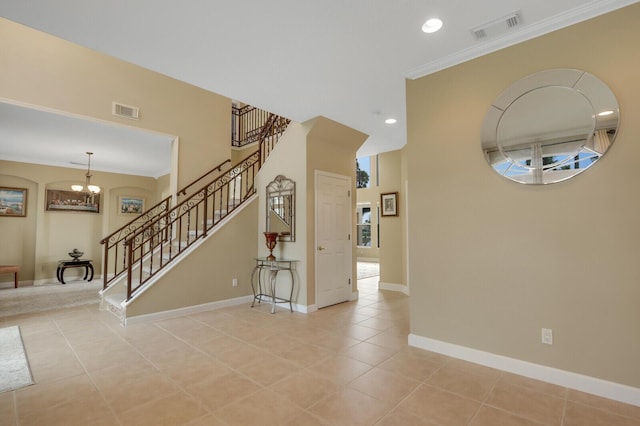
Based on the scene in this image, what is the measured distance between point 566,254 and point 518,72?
1.66 metres

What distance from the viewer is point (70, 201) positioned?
821 cm

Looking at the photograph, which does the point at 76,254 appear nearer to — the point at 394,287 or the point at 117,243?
the point at 117,243

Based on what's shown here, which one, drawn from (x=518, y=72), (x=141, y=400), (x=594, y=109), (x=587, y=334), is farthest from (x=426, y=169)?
(x=141, y=400)

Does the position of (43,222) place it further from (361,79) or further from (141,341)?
(361,79)

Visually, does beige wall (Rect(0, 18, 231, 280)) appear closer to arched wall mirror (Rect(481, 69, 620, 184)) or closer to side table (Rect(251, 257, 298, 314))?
side table (Rect(251, 257, 298, 314))

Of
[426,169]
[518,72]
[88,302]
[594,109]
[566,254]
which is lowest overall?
[88,302]

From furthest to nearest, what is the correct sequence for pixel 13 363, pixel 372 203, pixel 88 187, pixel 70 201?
1. pixel 372 203
2. pixel 70 201
3. pixel 88 187
4. pixel 13 363

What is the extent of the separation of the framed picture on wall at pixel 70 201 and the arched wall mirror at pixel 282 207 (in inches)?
247

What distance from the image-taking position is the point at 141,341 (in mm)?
3488

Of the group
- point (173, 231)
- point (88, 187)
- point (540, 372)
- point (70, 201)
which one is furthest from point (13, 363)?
point (70, 201)

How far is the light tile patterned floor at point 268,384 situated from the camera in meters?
2.07

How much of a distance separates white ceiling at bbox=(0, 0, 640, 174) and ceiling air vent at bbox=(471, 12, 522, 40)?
0.04 metres

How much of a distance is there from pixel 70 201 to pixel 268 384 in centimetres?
869

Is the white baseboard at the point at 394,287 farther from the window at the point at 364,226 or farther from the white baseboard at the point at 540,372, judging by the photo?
the window at the point at 364,226
